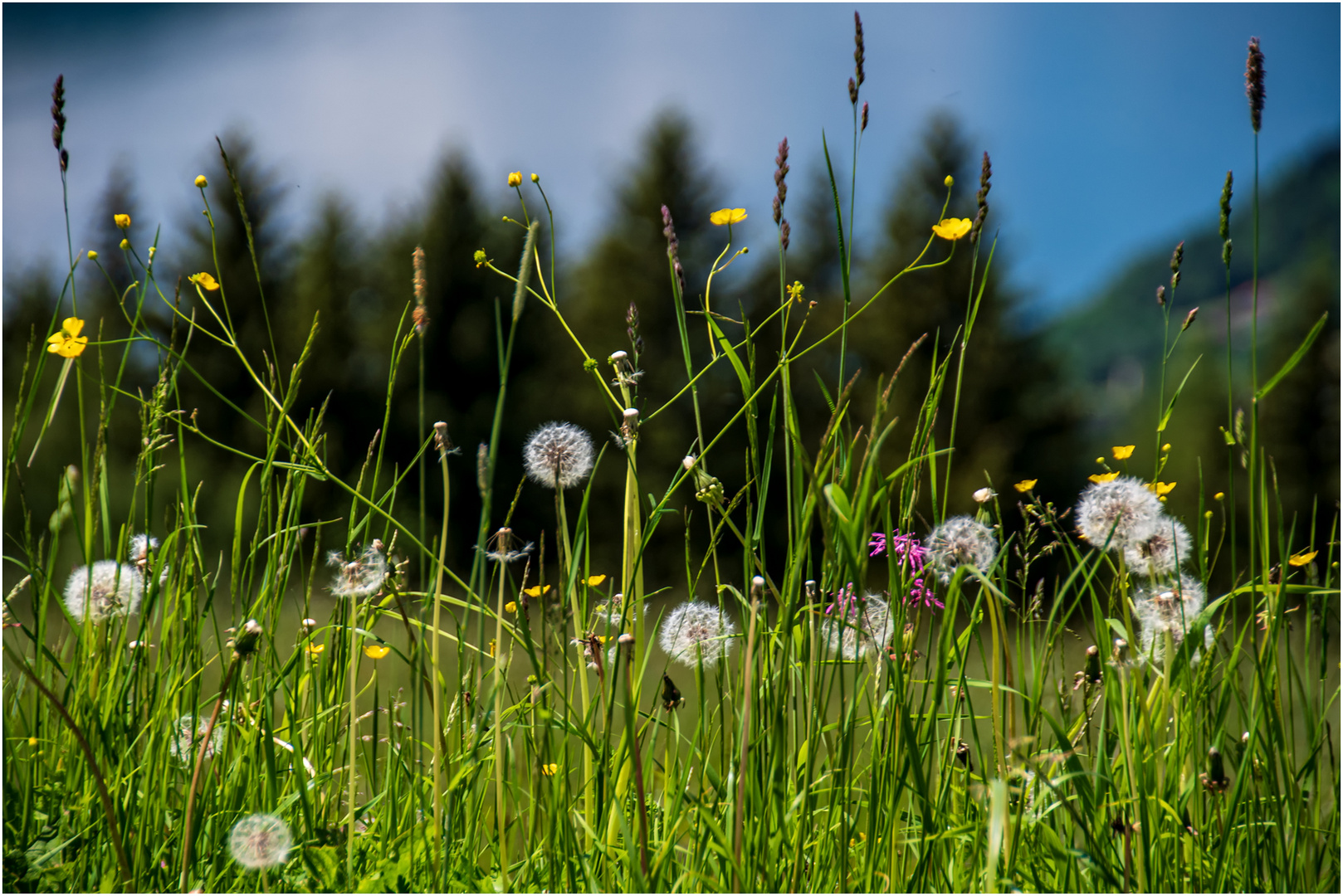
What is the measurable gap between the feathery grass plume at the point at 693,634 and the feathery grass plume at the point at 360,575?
39cm

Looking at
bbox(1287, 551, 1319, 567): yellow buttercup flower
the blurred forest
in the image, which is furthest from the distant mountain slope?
bbox(1287, 551, 1319, 567): yellow buttercup flower

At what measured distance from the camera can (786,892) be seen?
869 mm

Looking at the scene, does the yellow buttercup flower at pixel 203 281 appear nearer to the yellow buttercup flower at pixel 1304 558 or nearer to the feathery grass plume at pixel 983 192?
the feathery grass plume at pixel 983 192

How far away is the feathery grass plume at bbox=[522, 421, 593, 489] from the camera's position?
0.99 m

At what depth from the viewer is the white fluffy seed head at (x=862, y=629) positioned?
84 cm

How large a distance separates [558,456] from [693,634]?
1.07ft

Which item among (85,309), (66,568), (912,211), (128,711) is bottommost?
(128,711)

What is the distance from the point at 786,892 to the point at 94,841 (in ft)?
2.66

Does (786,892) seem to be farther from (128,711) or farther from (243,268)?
(243,268)

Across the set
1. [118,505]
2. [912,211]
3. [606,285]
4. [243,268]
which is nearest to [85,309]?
[243,268]

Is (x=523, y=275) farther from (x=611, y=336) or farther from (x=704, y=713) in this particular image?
(x=611, y=336)

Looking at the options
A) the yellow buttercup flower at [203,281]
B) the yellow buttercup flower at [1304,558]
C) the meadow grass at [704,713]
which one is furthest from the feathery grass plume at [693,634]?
the yellow buttercup flower at [203,281]

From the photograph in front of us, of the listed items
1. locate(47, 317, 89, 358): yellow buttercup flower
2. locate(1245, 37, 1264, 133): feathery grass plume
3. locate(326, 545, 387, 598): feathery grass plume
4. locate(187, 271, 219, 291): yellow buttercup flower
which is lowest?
locate(326, 545, 387, 598): feathery grass plume

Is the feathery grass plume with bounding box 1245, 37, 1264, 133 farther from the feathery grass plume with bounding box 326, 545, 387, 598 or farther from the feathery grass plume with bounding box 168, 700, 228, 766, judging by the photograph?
the feathery grass plume with bounding box 168, 700, 228, 766
